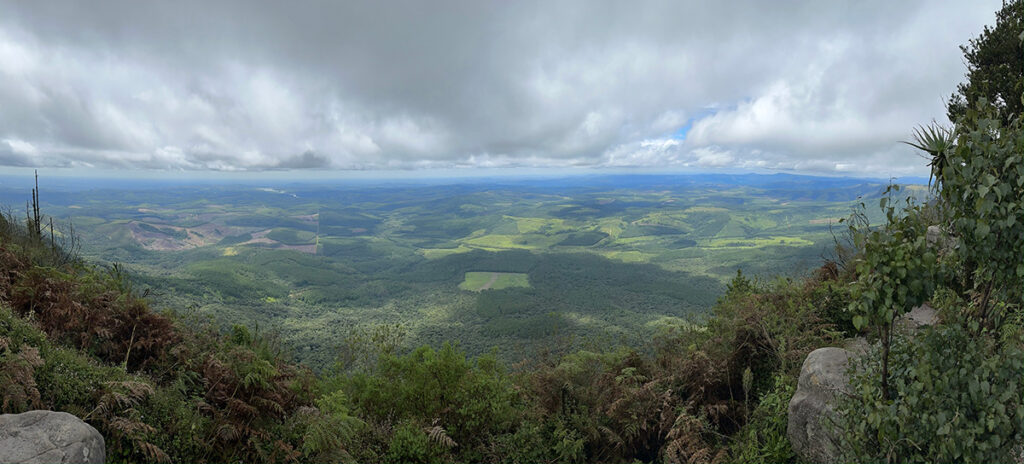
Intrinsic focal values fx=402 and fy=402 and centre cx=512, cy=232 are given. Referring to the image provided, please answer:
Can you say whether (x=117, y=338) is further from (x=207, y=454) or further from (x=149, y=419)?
(x=207, y=454)

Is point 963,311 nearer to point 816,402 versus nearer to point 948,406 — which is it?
point 948,406

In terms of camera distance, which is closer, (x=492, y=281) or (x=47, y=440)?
(x=47, y=440)

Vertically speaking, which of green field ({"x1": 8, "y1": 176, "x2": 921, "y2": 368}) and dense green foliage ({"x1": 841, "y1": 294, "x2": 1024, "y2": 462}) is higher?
dense green foliage ({"x1": 841, "y1": 294, "x2": 1024, "y2": 462})

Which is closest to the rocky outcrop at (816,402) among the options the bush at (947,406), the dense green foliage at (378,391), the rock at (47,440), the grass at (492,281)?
the dense green foliage at (378,391)

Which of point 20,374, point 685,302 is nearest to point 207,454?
point 20,374

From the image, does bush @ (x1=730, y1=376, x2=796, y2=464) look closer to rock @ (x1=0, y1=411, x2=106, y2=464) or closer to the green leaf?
the green leaf

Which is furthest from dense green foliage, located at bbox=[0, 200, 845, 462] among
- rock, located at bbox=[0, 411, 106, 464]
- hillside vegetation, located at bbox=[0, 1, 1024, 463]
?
rock, located at bbox=[0, 411, 106, 464]

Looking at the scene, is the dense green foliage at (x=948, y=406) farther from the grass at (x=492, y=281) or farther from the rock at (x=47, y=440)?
the grass at (x=492, y=281)

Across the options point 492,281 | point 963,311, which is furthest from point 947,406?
point 492,281
